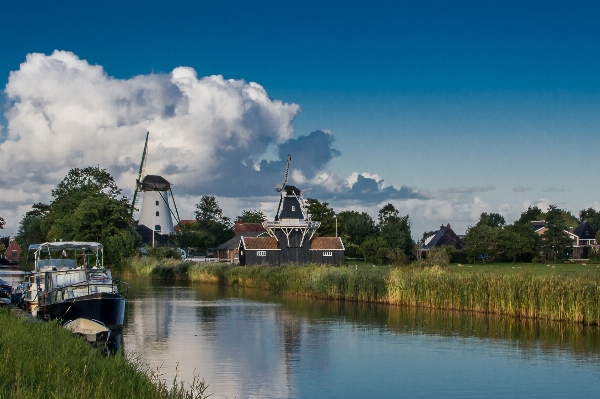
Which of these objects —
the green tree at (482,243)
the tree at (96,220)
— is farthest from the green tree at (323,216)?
the tree at (96,220)

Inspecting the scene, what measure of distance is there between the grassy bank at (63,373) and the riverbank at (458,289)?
65.1 feet

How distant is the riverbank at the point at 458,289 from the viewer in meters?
28.7

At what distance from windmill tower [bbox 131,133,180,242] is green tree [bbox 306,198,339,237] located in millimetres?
20961

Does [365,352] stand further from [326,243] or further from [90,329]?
[326,243]

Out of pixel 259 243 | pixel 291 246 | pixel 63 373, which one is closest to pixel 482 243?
pixel 291 246

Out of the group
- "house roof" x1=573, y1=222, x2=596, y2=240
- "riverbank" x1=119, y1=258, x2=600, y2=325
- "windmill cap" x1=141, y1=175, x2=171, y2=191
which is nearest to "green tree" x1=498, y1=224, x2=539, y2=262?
"house roof" x1=573, y1=222, x2=596, y2=240

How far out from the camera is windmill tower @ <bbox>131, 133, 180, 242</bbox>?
4023 inches

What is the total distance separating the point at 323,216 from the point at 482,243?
19.7 metres

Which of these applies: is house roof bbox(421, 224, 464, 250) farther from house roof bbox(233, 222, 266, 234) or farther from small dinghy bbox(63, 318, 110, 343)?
small dinghy bbox(63, 318, 110, 343)

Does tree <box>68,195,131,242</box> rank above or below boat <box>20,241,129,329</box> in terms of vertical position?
above

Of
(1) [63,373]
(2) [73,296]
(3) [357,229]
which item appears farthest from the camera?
(3) [357,229]

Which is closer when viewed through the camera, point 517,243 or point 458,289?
point 458,289

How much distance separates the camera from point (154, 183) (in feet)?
338

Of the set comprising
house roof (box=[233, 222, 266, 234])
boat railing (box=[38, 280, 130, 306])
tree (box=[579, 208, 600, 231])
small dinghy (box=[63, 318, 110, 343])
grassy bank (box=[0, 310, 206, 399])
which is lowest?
small dinghy (box=[63, 318, 110, 343])
